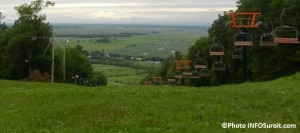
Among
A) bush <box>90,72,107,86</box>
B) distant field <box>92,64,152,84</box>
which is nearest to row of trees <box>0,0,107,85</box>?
bush <box>90,72,107,86</box>

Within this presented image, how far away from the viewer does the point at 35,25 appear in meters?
72.2

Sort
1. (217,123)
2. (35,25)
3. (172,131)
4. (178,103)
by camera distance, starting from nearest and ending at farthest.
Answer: (172,131) → (217,123) → (178,103) → (35,25)

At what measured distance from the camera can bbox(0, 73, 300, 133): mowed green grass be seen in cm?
1398

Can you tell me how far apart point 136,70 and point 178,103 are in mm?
159427

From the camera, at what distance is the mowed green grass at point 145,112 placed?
1398cm

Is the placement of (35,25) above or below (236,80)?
above

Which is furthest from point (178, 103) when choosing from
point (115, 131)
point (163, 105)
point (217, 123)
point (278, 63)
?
point (278, 63)

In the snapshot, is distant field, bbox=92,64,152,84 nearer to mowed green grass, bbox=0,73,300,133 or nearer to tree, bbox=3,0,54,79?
tree, bbox=3,0,54,79

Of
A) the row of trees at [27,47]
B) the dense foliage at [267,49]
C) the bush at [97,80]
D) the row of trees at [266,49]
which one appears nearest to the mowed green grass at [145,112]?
the dense foliage at [267,49]

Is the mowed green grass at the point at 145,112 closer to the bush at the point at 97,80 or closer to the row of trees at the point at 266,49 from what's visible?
the row of trees at the point at 266,49

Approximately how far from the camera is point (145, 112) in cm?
1639

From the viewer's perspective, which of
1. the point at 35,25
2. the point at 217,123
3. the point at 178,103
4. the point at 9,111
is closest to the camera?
the point at 217,123

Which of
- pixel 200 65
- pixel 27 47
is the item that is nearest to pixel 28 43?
pixel 27 47

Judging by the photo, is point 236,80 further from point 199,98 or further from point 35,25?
point 199,98
